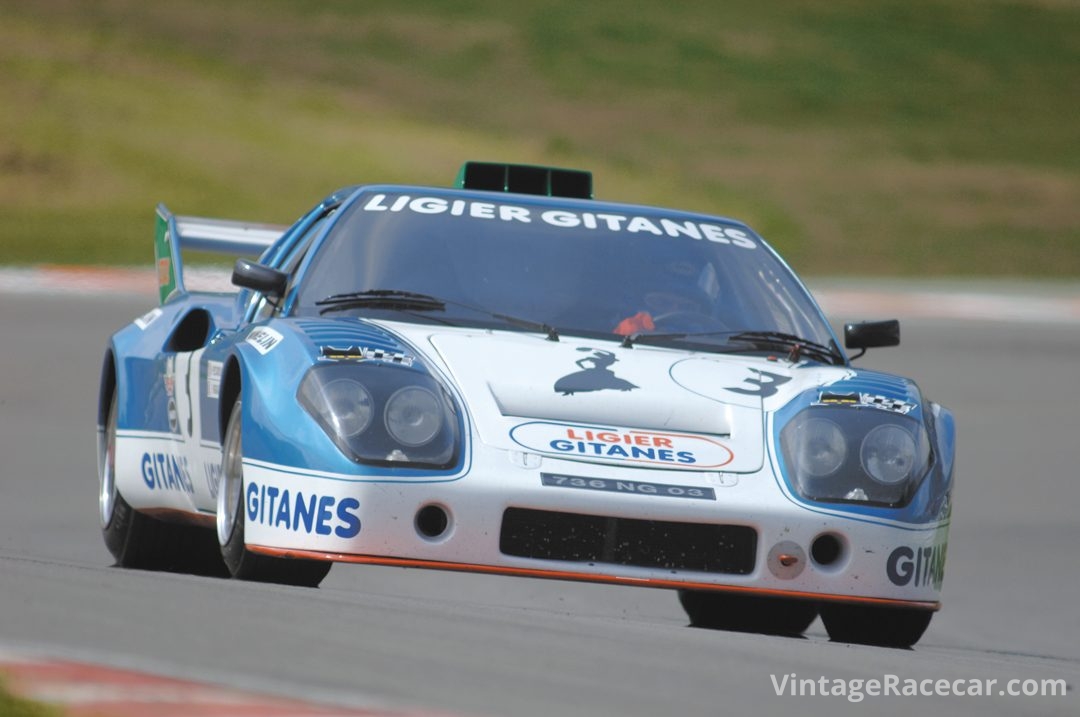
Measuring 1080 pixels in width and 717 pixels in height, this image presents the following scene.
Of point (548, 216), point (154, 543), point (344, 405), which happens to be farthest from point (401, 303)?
point (154, 543)

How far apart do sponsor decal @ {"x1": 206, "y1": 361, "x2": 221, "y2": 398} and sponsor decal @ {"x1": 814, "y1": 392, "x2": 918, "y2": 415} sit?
1646 millimetres

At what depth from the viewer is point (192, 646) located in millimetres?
3701

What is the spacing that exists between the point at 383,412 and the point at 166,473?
1.63 metres

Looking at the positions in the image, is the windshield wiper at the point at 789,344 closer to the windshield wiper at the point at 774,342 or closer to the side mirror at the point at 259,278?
the windshield wiper at the point at 774,342

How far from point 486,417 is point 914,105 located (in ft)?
128

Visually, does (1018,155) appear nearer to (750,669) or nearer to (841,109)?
(841,109)

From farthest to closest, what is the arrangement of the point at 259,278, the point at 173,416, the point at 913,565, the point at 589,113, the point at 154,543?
the point at 589,113 < the point at 154,543 < the point at 173,416 < the point at 259,278 < the point at 913,565

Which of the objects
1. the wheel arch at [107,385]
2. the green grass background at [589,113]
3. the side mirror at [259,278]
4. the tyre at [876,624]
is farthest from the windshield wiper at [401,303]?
the green grass background at [589,113]

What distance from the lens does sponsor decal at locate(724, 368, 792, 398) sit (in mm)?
5301

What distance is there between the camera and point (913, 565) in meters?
5.12

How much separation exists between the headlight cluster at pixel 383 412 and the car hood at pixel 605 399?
97 mm

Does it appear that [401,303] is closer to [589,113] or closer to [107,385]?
[107,385]

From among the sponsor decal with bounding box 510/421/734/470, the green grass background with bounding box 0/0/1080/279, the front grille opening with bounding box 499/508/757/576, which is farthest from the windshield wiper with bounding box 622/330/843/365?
the green grass background with bounding box 0/0/1080/279

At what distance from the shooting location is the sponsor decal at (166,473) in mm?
6133
